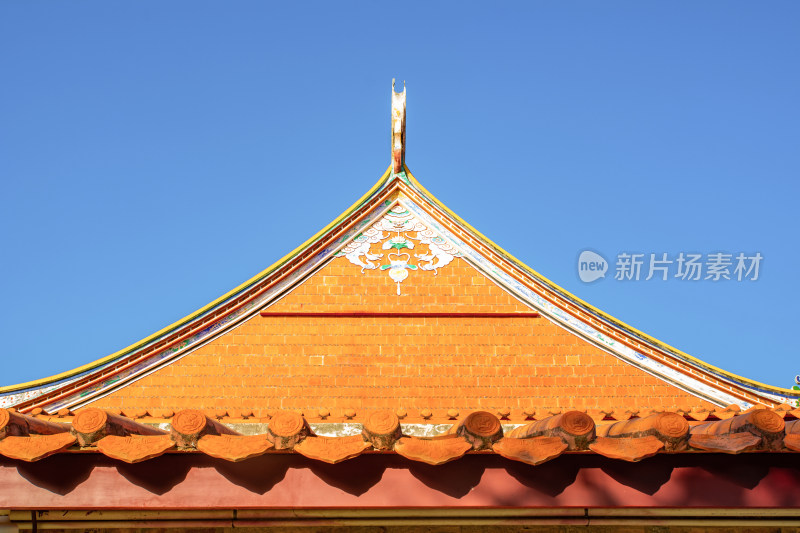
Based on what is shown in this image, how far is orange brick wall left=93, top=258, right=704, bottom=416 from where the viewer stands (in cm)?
712

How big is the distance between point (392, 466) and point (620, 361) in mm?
4757

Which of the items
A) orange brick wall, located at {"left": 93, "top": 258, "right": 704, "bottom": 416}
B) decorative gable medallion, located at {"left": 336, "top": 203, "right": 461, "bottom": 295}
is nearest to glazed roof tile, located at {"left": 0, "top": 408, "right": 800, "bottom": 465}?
orange brick wall, located at {"left": 93, "top": 258, "right": 704, "bottom": 416}

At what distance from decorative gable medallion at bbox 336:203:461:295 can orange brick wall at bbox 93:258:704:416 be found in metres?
0.23

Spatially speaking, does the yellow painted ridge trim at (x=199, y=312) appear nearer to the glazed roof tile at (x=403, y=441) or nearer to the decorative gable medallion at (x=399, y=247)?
the decorative gable medallion at (x=399, y=247)

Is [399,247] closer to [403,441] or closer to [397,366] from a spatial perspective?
[397,366]

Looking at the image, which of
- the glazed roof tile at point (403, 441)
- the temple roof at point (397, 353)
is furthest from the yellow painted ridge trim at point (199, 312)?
the glazed roof tile at point (403, 441)

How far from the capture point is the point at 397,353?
7320mm

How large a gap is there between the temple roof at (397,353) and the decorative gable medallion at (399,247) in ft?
0.07

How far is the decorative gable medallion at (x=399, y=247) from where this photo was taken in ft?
25.5

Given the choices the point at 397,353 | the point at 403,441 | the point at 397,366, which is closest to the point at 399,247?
the point at 397,353

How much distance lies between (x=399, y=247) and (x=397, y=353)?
1.20 metres

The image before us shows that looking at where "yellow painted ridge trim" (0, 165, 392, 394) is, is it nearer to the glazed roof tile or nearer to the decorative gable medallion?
the decorative gable medallion

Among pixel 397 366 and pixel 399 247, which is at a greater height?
pixel 399 247

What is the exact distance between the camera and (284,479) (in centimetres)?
308
